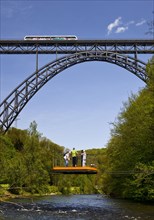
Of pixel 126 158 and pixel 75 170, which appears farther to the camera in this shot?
pixel 126 158

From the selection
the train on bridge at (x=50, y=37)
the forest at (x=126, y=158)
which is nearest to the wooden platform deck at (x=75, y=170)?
the forest at (x=126, y=158)

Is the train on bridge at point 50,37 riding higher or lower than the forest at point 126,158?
higher

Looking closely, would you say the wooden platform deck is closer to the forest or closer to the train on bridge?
the forest

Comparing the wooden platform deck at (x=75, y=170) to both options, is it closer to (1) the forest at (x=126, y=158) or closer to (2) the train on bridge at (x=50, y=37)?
(1) the forest at (x=126, y=158)

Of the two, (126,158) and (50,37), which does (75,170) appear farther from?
(50,37)

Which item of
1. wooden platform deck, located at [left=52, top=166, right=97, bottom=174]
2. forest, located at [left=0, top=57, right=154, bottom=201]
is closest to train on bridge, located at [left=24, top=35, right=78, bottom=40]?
forest, located at [left=0, top=57, right=154, bottom=201]

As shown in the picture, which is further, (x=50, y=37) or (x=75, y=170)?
(x=50, y=37)

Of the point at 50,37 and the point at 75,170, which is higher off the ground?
the point at 50,37

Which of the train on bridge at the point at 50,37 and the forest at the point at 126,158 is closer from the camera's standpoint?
the forest at the point at 126,158

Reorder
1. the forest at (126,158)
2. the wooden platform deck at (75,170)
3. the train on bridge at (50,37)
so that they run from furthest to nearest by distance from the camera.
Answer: the train on bridge at (50,37), the forest at (126,158), the wooden platform deck at (75,170)

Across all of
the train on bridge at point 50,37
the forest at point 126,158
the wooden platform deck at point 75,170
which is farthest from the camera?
the train on bridge at point 50,37

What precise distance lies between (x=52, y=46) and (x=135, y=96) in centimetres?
1012

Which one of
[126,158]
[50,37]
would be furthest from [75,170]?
[50,37]

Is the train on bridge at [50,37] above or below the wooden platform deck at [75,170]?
Result: above
